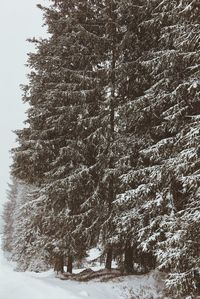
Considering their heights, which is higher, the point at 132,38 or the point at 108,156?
the point at 132,38

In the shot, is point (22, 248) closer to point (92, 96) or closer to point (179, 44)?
point (92, 96)

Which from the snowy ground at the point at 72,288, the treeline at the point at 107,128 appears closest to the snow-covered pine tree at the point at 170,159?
the treeline at the point at 107,128

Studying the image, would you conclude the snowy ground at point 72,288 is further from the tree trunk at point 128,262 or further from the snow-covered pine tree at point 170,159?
the snow-covered pine tree at point 170,159

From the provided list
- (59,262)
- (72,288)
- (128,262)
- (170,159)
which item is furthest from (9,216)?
(170,159)

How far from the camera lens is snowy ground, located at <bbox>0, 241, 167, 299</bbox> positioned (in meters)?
8.95

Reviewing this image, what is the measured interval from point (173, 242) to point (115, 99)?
25.0 feet

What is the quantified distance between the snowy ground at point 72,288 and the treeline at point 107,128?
2.83ft

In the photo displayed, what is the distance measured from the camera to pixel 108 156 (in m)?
15.5

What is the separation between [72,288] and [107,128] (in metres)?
6.58

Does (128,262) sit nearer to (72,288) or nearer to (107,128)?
(72,288)

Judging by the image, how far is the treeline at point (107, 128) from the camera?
40.5ft

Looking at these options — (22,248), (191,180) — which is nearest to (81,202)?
(22,248)

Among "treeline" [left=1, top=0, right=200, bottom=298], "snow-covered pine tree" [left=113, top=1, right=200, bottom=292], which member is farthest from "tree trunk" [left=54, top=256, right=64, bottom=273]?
"snow-covered pine tree" [left=113, top=1, right=200, bottom=292]

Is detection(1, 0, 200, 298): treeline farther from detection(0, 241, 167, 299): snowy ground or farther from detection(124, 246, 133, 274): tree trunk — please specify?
Result: detection(0, 241, 167, 299): snowy ground
